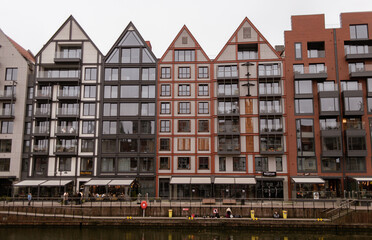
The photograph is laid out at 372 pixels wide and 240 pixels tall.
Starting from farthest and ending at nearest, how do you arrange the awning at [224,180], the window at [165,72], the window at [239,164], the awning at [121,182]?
the window at [165,72] < the window at [239,164] < the awning at [224,180] < the awning at [121,182]

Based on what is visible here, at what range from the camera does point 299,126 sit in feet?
133

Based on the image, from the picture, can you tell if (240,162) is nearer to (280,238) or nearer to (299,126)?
(299,126)

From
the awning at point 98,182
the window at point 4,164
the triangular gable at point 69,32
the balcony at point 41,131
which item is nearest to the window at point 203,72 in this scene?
the triangular gable at point 69,32

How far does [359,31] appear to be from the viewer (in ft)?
135

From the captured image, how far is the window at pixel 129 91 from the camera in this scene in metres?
43.3

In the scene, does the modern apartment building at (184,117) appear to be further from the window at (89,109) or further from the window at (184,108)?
the window at (89,109)

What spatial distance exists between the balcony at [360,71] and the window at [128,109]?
95.9 ft

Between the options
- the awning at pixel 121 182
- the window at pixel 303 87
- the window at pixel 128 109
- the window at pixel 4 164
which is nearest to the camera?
the awning at pixel 121 182

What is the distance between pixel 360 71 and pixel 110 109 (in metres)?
33.9

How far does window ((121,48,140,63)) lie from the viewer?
43.9 metres

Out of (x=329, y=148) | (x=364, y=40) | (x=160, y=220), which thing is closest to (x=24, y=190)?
(x=160, y=220)

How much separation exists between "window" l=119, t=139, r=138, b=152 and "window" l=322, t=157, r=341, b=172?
2491 centimetres

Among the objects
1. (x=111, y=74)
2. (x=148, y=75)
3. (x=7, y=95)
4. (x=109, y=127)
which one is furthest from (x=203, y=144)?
(x=7, y=95)

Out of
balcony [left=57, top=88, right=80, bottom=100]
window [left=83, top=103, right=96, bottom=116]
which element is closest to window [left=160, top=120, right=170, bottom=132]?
window [left=83, top=103, right=96, bottom=116]
